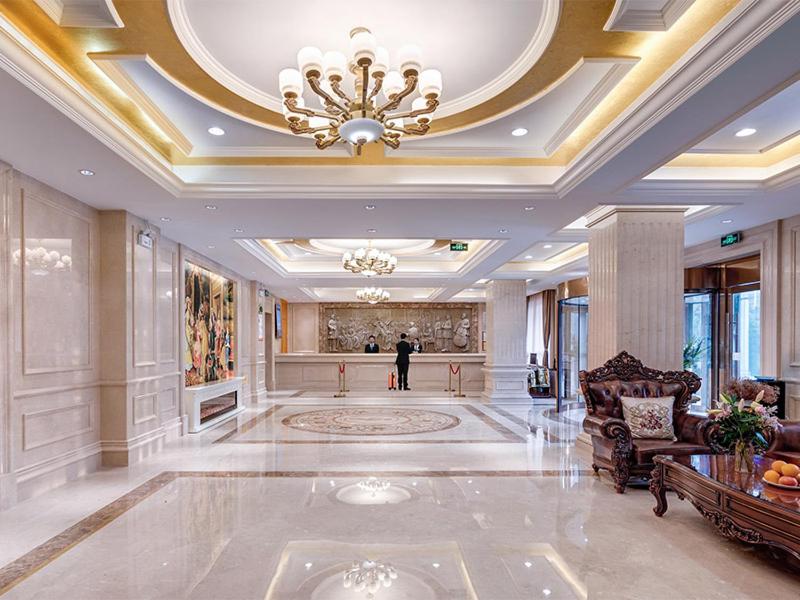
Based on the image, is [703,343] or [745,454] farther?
[703,343]

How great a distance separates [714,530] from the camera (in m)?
3.94

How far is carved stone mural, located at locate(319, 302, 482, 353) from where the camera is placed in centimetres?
1953

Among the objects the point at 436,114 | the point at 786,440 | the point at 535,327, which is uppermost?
the point at 436,114

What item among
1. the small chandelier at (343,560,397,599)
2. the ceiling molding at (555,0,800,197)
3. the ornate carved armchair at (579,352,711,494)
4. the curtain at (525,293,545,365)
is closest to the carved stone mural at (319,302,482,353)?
the curtain at (525,293,545,365)

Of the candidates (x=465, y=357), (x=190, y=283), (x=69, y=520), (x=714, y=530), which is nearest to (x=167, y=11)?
(x=69, y=520)

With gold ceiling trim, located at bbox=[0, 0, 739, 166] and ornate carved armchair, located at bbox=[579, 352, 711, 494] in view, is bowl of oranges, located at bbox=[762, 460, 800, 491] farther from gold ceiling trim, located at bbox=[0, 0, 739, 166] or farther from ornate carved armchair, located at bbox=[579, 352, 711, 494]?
gold ceiling trim, located at bbox=[0, 0, 739, 166]

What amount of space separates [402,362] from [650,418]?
31.6ft

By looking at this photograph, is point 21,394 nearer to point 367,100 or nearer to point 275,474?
point 275,474

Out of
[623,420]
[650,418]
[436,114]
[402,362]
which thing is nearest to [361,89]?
[436,114]

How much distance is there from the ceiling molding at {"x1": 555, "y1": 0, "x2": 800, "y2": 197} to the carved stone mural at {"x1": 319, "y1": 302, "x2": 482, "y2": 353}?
15.2m

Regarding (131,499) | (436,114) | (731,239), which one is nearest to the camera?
(436,114)

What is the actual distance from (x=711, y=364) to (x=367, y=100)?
8133 mm

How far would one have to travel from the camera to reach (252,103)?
14.1ft

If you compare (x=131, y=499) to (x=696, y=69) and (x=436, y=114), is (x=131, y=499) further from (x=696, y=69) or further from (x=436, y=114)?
(x=696, y=69)
